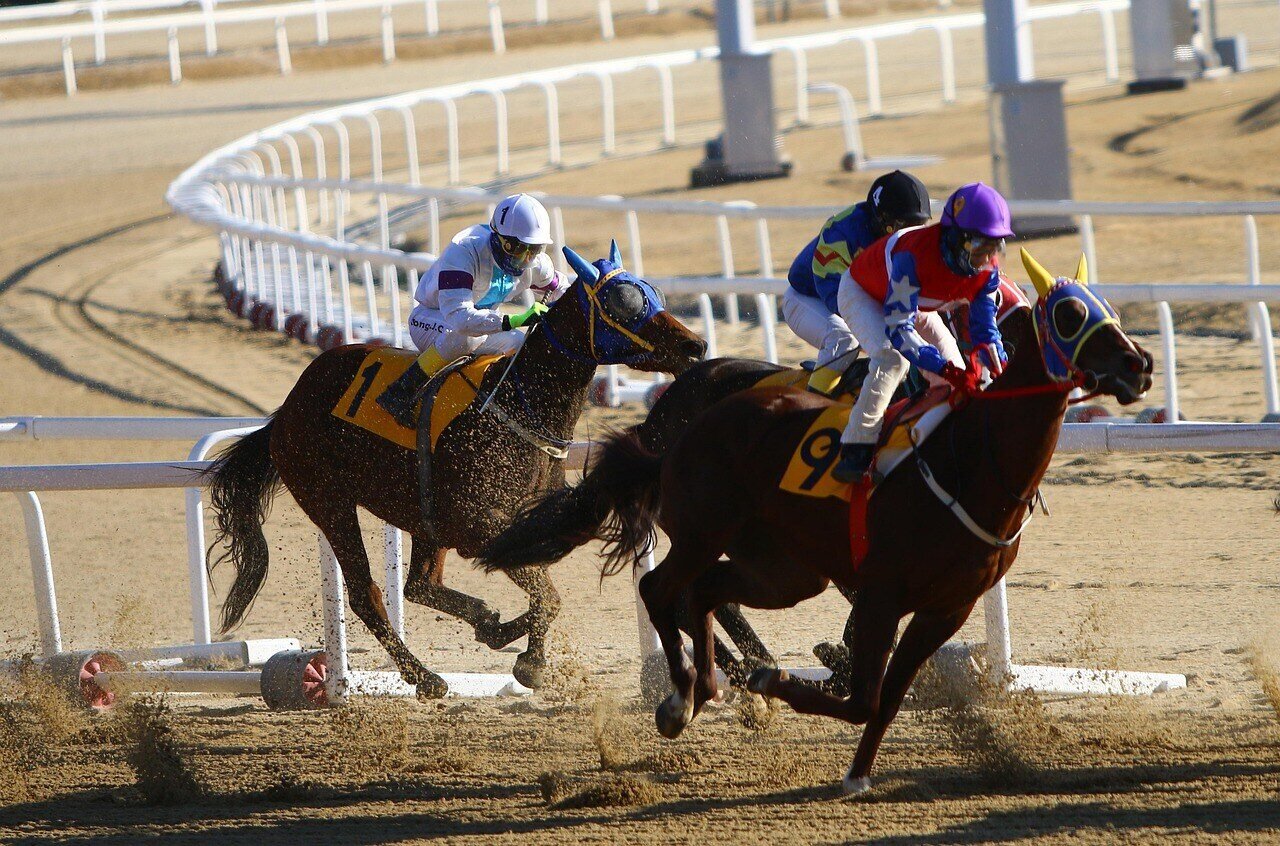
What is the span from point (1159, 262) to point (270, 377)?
6.30m

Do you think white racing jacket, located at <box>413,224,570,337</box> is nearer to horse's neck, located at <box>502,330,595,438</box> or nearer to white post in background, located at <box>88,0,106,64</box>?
horse's neck, located at <box>502,330,595,438</box>

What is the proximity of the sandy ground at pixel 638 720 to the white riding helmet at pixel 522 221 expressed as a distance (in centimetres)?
136

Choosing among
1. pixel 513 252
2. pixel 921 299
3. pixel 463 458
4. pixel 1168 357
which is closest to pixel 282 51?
pixel 1168 357

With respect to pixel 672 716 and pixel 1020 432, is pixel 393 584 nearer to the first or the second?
pixel 672 716

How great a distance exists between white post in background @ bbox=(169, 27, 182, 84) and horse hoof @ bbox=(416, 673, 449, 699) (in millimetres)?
20709

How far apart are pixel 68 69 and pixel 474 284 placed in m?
21.2

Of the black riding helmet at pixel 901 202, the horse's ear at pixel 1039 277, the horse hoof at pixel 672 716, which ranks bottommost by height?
the horse hoof at pixel 672 716

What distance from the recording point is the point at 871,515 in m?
4.29

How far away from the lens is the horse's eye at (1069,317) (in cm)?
386

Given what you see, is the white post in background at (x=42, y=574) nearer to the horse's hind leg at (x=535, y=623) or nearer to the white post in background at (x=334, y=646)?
the white post in background at (x=334, y=646)

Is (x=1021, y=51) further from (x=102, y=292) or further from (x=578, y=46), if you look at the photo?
(x=578, y=46)

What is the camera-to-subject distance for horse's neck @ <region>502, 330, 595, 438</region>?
539 cm

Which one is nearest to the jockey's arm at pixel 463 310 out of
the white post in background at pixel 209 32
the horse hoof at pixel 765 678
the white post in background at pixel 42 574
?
the white post in background at pixel 42 574

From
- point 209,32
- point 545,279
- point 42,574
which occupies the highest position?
point 209,32
